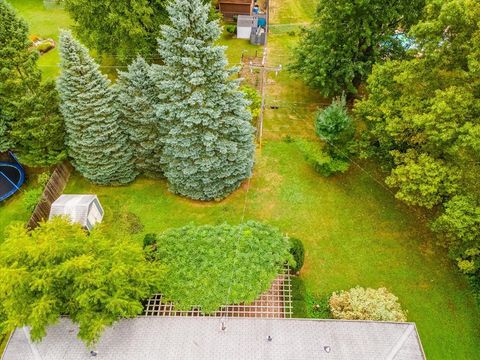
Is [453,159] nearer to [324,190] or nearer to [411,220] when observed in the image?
[411,220]

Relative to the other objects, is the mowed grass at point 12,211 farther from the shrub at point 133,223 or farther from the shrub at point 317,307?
the shrub at point 317,307

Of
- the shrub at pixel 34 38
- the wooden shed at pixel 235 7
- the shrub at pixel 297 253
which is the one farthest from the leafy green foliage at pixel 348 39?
the shrub at pixel 34 38

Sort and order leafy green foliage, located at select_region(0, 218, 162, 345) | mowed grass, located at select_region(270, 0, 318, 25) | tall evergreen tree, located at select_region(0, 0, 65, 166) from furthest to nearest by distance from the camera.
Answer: mowed grass, located at select_region(270, 0, 318, 25) < tall evergreen tree, located at select_region(0, 0, 65, 166) < leafy green foliage, located at select_region(0, 218, 162, 345)

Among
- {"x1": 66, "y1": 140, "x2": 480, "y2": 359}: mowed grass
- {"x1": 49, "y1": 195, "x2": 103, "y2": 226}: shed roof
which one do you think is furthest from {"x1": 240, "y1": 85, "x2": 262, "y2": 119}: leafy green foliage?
{"x1": 49, "y1": 195, "x2": 103, "y2": 226}: shed roof

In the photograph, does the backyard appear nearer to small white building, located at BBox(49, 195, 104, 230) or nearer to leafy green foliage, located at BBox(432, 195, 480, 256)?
small white building, located at BBox(49, 195, 104, 230)

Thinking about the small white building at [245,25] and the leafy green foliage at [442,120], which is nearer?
the leafy green foliage at [442,120]

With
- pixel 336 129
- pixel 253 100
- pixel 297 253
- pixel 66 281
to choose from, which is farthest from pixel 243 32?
pixel 66 281
